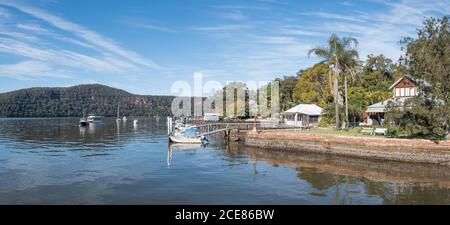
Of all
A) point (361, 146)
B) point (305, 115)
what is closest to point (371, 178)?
point (361, 146)

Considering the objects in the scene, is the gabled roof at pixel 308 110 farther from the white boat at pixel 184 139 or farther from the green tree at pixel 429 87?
the green tree at pixel 429 87

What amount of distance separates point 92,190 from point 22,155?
22.0 m

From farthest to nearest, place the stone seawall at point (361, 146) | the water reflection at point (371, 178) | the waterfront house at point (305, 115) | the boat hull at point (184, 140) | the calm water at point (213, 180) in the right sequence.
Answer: the waterfront house at point (305, 115), the boat hull at point (184, 140), the stone seawall at point (361, 146), the water reflection at point (371, 178), the calm water at point (213, 180)

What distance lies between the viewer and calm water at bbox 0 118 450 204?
22438 mm

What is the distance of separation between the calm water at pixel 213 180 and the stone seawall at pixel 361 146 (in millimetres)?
1339

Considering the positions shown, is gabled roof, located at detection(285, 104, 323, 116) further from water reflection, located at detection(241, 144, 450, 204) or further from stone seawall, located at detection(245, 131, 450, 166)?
water reflection, located at detection(241, 144, 450, 204)

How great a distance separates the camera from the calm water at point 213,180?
22.4 m

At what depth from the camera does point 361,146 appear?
38.1 metres

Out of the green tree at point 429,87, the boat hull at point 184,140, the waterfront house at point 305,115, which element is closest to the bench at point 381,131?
the green tree at point 429,87

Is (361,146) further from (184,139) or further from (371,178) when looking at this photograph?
Answer: (184,139)

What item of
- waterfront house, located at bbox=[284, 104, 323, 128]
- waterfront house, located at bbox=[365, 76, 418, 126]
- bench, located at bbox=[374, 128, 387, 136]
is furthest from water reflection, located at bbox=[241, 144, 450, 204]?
waterfront house, located at bbox=[284, 104, 323, 128]
